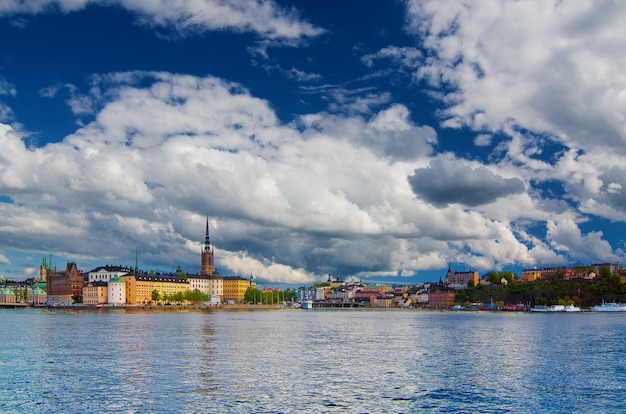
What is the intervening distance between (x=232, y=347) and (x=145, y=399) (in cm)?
2451

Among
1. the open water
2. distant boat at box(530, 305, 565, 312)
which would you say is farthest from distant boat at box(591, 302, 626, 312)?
the open water

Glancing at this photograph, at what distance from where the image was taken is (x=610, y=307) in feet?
611

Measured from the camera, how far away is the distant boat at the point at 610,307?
7264 inches

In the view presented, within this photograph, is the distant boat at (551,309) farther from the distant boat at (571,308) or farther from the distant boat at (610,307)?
the distant boat at (610,307)

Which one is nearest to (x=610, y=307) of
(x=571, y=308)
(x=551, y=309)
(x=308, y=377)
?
(x=571, y=308)

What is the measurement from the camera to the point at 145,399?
27359mm

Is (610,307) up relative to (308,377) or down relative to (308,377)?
down

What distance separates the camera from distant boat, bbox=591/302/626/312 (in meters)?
184

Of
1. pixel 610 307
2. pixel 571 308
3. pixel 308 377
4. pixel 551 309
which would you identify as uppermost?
pixel 308 377

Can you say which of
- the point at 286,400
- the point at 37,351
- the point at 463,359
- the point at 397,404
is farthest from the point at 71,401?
the point at 463,359

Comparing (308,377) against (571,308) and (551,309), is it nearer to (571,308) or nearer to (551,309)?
(551,309)

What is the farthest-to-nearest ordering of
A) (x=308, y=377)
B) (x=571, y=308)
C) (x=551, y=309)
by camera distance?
(x=551, y=309), (x=571, y=308), (x=308, y=377)

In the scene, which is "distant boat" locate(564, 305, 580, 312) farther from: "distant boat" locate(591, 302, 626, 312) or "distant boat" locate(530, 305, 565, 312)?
"distant boat" locate(591, 302, 626, 312)

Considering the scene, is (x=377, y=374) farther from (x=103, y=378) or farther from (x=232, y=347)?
(x=232, y=347)
